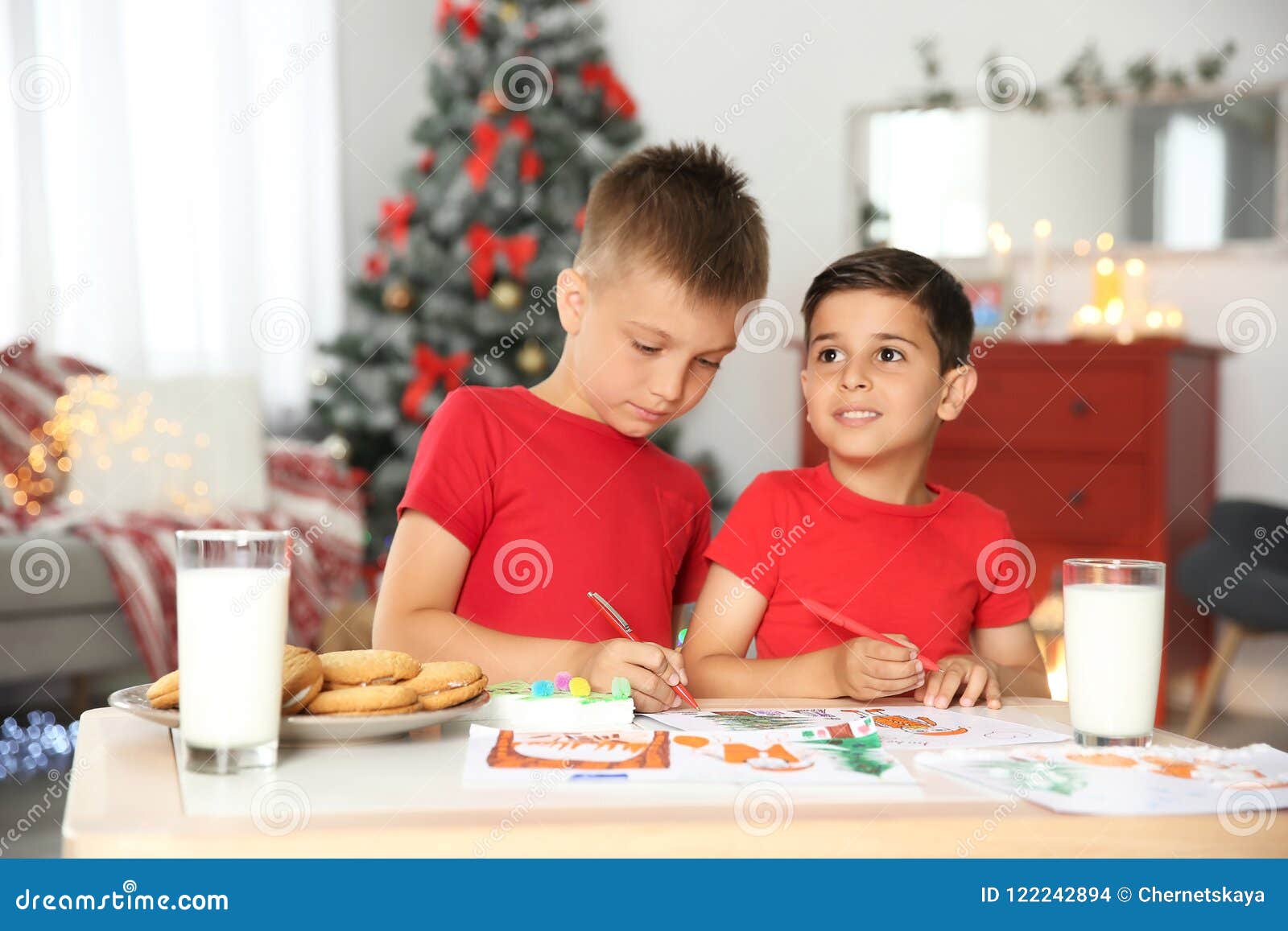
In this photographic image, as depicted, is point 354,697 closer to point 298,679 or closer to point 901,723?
point 298,679

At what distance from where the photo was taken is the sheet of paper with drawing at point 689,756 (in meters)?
0.73

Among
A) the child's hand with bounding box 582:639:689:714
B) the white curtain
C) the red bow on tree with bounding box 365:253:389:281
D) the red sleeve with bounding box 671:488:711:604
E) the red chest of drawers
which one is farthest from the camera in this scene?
the red bow on tree with bounding box 365:253:389:281

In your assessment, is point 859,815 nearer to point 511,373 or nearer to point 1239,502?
point 1239,502

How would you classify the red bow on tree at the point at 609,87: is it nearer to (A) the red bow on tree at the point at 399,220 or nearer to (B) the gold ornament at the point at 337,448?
(A) the red bow on tree at the point at 399,220

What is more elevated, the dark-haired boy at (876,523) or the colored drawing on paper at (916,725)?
the dark-haired boy at (876,523)

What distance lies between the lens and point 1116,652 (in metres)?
0.85

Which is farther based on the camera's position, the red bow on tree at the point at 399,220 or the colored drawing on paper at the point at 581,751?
the red bow on tree at the point at 399,220

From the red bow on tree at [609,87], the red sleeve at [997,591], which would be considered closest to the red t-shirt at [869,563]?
the red sleeve at [997,591]

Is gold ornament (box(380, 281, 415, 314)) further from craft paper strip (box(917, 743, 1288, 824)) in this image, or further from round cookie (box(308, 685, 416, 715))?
craft paper strip (box(917, 743, 1288, 824))

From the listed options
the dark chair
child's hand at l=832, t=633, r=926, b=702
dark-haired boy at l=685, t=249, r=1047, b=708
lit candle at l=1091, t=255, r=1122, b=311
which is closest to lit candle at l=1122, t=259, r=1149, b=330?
lit candle at l=1091, t=255, r=1122, b=311

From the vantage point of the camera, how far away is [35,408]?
336cm

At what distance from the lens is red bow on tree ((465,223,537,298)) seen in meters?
3.86

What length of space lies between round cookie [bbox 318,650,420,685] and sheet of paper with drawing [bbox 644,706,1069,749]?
193mm

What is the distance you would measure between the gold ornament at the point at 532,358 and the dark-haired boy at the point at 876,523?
250cm
